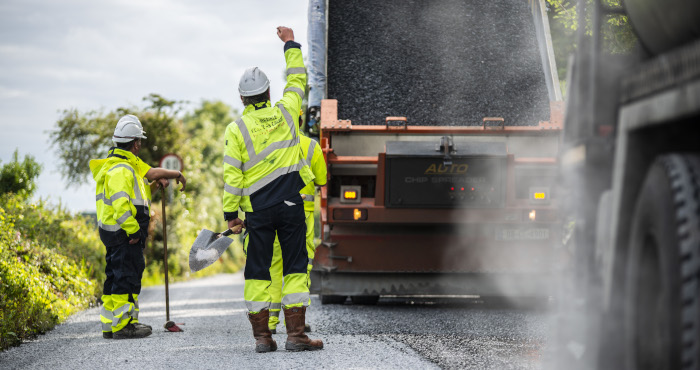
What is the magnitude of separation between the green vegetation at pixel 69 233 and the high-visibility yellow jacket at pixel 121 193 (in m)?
1.04

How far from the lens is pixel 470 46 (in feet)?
30.5

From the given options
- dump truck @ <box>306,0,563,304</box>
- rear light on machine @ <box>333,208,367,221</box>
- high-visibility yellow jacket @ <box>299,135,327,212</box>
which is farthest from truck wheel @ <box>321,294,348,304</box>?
high-visibility yellow jacket @ <box>299,135,327,212</box>

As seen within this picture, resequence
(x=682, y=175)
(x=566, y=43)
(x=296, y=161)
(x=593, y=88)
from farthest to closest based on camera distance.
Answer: (x=566, y=43), (x=296, y=161), (x=593, y=88), (x=682, y=175)

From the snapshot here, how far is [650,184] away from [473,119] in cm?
613

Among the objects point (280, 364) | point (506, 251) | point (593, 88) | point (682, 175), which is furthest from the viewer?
Result: point (506, 251)

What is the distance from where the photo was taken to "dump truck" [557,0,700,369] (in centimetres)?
234

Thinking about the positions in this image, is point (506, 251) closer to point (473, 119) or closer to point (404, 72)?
point (473, 119)

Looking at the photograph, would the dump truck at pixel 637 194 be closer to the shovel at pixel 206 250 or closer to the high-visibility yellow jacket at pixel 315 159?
the high-visibility yellow jacket at pixel 315 159

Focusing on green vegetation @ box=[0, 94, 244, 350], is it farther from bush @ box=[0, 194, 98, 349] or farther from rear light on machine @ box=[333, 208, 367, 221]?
rear light on machine @ box=[333, 208, 367, 221]

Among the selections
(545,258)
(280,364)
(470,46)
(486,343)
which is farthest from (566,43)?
(280,364)

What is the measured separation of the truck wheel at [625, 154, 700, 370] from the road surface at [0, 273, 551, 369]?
7.93 ft

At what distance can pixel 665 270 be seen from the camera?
240 cm

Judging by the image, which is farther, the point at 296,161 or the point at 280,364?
the point at 296,161

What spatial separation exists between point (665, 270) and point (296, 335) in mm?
3739
